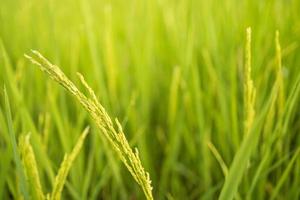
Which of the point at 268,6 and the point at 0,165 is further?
the point at 268,6

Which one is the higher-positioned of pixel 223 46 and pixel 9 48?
pixel 9 48

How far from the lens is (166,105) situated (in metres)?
0.97

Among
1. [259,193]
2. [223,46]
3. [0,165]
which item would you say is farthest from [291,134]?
[0,165]

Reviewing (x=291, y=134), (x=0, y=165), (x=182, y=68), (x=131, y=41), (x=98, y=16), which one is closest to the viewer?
(x=0, y=165)

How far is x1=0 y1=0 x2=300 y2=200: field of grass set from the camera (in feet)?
2.25

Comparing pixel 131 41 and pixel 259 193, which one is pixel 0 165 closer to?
pixel 259 193

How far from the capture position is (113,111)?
92 centimetres

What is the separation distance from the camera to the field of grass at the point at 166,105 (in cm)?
69

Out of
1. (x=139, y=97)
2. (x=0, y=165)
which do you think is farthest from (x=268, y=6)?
(x=0, y=165)

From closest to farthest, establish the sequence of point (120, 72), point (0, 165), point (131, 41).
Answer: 1. point (0, 165)
2. point (120, 72)
3. point (131, 41)

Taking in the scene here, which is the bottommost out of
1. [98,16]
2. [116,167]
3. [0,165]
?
[116,167]

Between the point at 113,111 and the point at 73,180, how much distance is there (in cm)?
24

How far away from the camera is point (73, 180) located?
2.36 feet

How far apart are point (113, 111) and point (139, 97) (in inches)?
2.6
